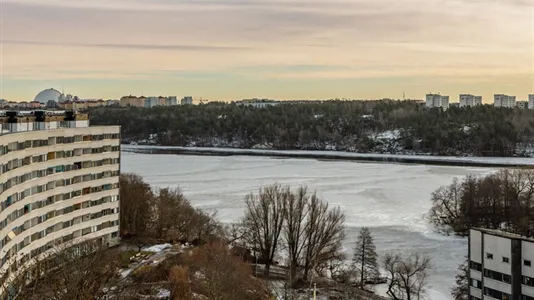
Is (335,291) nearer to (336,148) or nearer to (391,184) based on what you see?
(391,184)

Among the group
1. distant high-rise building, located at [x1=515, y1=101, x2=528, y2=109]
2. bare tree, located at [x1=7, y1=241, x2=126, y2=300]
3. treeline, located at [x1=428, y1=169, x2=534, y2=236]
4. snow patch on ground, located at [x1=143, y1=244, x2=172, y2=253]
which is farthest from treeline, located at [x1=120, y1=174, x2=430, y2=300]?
distant high-rise building, located at [x1=515, y1=101, x2=528, y2=109]

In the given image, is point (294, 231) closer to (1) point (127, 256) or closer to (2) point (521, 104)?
(1) point (127, 256)

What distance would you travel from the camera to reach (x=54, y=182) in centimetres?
2269

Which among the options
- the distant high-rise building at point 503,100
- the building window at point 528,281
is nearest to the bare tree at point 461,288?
the building window at point 528,281

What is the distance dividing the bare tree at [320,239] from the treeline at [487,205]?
7083 mm

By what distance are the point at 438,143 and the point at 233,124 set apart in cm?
3090

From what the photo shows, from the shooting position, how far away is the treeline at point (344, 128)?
75812 mm

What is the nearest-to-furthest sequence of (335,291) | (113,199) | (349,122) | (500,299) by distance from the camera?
(500,299)
(335,291)
(113,199)
(349,122)

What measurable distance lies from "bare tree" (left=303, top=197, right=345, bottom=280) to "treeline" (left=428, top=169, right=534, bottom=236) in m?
7.08

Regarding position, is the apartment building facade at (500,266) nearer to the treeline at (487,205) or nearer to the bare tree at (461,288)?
the bare tree at (461,288)

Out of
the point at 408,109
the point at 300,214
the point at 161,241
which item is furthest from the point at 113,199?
the point at 408,109

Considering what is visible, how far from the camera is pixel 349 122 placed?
92562mm

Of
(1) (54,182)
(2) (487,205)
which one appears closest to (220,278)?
(1) (54,182)

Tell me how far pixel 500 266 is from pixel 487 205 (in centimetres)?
1632
